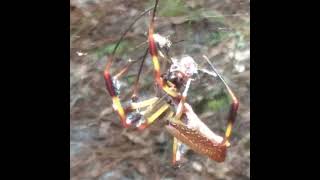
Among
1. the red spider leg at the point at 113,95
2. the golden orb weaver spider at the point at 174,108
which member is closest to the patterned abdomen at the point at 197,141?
the golden orb weaver spider at the point at 174,108

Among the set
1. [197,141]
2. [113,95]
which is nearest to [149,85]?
[113,95]

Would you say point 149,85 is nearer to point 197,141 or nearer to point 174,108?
point 174,108

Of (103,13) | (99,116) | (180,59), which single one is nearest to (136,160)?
(99,116)

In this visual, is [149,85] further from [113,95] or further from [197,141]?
[197,141]

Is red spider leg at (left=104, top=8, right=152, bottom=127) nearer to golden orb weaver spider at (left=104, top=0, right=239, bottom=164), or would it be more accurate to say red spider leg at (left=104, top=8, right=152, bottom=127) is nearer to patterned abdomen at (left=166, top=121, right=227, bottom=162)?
golden orb weaver spider at (left=104, top=0, right=239, bottom=164)

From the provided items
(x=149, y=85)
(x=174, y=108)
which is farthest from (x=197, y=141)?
(x=149, y=85)

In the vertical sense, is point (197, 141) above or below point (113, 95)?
below

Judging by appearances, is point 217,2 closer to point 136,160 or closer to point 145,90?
point 145,90
